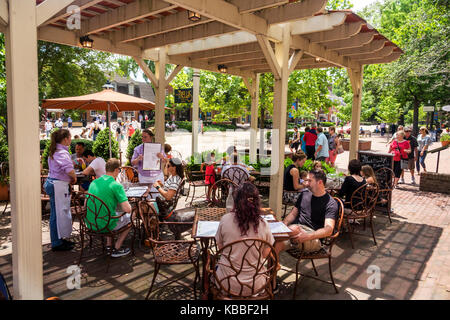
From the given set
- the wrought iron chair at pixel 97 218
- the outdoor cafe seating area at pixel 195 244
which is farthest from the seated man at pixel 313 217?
the wrought iron chair at pixel 97 218

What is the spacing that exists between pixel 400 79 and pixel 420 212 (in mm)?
6262

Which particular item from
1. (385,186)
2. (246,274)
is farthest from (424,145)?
(246,274)

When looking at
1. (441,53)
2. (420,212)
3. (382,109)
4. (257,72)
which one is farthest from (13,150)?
(382,109)

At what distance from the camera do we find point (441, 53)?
9.58 meters

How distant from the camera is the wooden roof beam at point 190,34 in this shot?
5441 millimetres

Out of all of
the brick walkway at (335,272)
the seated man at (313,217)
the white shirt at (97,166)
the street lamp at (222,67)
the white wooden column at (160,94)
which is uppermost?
the street lamp at (222,67)

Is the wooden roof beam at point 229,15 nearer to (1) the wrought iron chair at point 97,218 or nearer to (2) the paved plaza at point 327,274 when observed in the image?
(1) the wrought iron chair at point 97,218

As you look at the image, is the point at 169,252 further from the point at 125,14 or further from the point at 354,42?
the point at 354,42

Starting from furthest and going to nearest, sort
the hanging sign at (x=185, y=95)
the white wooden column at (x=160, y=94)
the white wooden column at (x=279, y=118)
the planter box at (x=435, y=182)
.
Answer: the hanging sign at (x=185, y=95) → the planter box at (x=435, y=182) → the white wooden column at (x=160, y=94) → the white wooden column at (x=279, y=118)

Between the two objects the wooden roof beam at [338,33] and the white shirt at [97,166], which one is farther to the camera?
the wooden roof beam at [338,33]

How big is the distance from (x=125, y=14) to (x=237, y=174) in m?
3.12

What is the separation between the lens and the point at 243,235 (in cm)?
249

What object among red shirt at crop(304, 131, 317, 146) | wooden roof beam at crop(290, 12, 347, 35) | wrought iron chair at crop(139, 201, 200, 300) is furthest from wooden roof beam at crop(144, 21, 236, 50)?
red shirt at crop(304, 131, 317, 146)

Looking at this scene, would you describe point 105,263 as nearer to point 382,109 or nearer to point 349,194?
point 349,194
